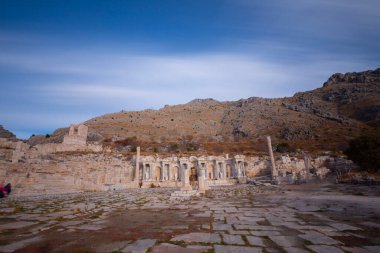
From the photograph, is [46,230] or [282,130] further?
[282,130]

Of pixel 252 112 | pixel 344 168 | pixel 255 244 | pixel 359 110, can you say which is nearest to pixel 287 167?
pixel 344 168

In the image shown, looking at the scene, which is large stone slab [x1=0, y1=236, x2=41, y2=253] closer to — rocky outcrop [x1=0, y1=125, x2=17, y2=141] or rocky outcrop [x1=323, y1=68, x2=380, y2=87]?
rocky outcrop [x1=0, y1=125, x2=17, y2=141]

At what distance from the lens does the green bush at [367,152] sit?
26797 millimetres

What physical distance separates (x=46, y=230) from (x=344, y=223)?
23.5 ft

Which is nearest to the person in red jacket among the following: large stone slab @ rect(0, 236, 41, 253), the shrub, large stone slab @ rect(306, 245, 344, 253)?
large stone slab @ rect(0, 236, 41, 253)

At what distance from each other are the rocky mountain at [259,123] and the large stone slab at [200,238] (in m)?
52.2

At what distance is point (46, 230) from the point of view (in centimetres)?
526

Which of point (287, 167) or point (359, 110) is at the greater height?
point (359, 110)

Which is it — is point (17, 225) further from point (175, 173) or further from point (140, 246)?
point (175, 173)

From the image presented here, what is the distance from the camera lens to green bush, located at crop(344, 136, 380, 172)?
87.9 ft

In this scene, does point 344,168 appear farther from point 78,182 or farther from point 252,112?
point 252,112

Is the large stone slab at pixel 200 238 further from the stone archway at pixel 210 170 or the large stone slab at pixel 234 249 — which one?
the stone archway at pixel 210 170

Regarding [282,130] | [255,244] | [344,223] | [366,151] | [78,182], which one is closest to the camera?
[255,244]

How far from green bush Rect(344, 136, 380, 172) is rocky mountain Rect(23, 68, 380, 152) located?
2560 cm
